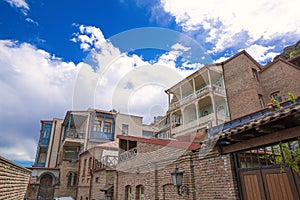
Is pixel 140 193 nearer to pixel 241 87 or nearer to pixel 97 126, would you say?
pixel 241 87

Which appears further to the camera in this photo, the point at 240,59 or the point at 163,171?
the point at 240,59

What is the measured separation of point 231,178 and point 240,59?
45.4ft

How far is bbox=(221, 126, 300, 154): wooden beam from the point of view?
11.1 feet

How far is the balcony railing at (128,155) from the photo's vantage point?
9.60 meters

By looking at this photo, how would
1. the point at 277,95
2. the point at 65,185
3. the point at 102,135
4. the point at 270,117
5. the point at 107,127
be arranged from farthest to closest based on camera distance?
1. the point at 107,127
2. the point at 102,135
3. the point at 65,185
4. the point at 277,95
5. the point at 270,117

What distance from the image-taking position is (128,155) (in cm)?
1005

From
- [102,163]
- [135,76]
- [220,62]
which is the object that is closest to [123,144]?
[102,163]

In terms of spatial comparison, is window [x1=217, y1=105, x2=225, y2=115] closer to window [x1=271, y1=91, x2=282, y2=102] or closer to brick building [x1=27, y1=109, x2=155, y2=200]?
window [x1=271, y1=91, x2=282, y2=102]

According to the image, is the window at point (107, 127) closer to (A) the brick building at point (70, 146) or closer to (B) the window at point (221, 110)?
(A) the brick building at point (70, 146)

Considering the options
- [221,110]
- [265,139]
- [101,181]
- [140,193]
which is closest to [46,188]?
[101,181]

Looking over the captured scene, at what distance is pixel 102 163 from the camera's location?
1341 cm

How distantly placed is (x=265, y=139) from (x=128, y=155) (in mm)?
7385

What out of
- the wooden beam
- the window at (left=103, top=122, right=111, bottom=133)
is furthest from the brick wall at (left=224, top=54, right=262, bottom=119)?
the window at (left=103, top=122, right=111, bottom=133)

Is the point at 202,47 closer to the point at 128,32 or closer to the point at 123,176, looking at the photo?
the point at 128,32
